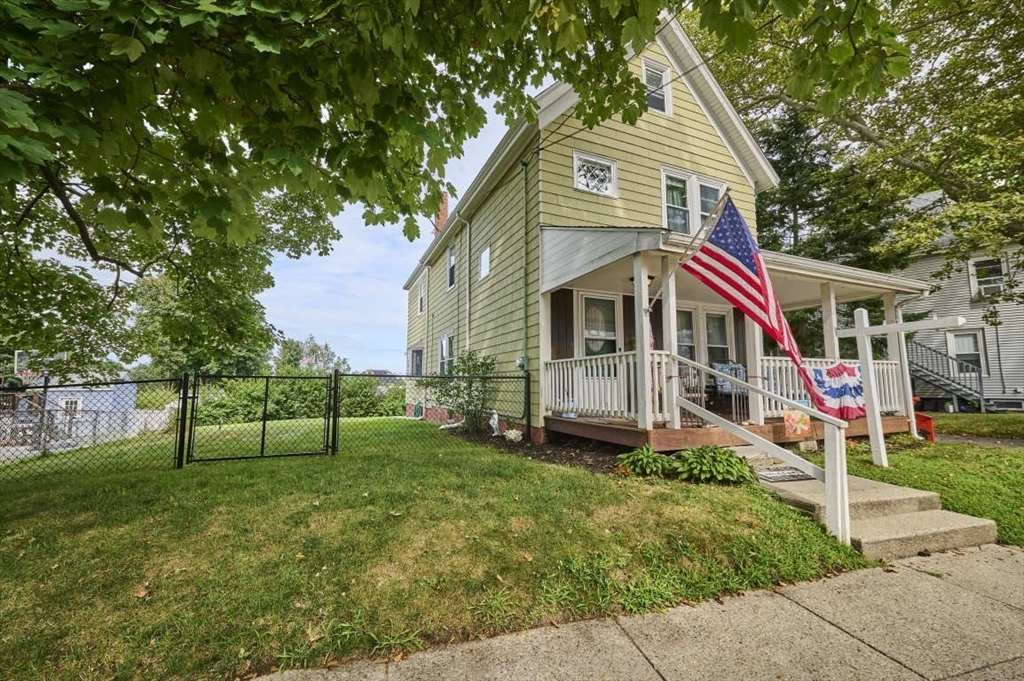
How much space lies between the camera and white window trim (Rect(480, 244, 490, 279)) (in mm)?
10867

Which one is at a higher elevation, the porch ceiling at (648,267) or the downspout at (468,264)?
the downspout at (468,264)

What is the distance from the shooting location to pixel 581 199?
8.72 m

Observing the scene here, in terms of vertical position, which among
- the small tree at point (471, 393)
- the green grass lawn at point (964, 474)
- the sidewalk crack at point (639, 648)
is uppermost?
the small tree at point (471, 393)

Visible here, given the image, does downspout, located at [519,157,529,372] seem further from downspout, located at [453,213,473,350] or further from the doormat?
the doormat

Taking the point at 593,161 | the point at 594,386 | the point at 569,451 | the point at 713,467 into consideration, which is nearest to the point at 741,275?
the point at 713,467

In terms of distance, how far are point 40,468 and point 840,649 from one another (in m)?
9.94

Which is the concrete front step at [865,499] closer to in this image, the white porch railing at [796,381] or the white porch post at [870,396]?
the white porch post at [870,396]

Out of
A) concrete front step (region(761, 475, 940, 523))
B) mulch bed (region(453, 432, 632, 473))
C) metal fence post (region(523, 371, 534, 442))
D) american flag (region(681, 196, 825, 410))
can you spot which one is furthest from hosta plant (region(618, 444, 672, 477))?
metal fence post (region(523, 371, 534, 442))

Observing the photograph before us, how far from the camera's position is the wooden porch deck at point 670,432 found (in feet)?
18.8

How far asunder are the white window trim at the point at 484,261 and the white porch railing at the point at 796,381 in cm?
631

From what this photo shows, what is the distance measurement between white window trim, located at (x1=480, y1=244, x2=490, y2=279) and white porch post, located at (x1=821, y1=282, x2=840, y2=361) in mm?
6921

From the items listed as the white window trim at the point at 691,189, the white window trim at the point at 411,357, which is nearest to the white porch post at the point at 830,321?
the white window trim at the point at 691,189

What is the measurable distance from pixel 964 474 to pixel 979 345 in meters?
15.0

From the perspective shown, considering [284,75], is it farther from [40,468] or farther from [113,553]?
[40,468]
